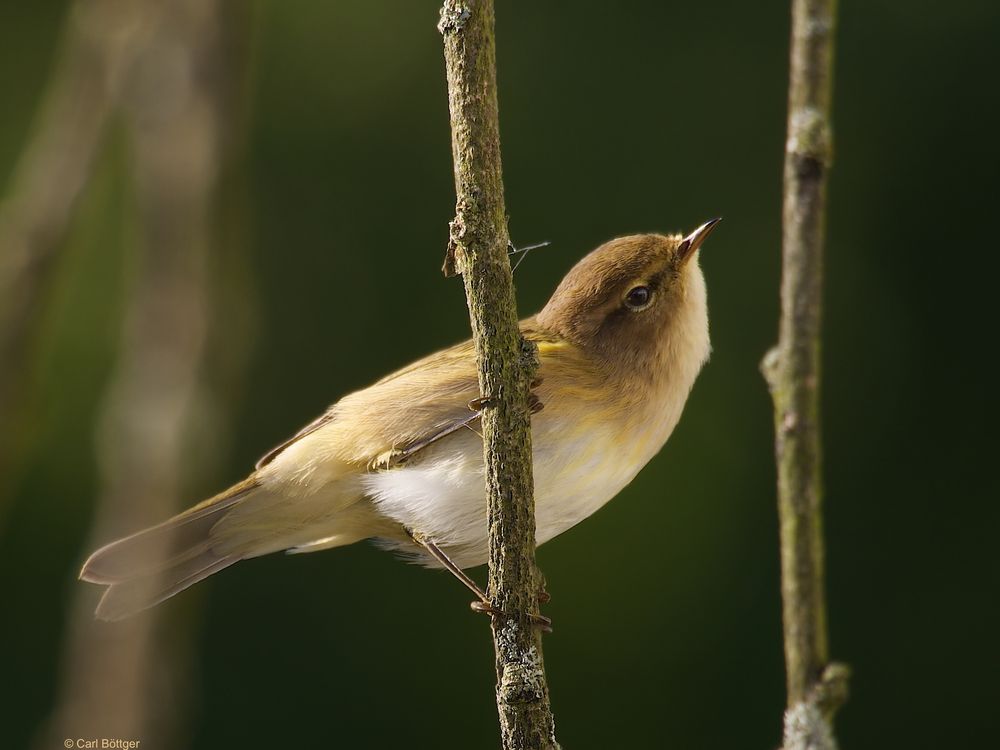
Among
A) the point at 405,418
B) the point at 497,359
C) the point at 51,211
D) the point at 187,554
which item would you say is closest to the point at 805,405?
the point at 497,359

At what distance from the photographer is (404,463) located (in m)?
2.99

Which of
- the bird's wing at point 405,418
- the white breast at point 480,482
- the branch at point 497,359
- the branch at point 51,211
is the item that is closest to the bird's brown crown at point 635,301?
the bird's wing at point 405,418

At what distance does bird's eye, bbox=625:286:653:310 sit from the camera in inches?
131

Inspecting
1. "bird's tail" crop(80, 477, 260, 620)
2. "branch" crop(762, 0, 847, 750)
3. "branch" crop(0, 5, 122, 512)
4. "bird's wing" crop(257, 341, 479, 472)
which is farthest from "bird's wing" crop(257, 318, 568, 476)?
"branch" crop(0, 5, 122, 512)

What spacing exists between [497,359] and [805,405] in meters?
0.59

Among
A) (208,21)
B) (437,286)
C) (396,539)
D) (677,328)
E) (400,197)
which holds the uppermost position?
(400,197)

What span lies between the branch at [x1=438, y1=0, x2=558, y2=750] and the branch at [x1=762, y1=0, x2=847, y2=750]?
0.47 meters

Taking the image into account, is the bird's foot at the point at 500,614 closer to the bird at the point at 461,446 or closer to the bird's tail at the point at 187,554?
the bird at the point at 461,446

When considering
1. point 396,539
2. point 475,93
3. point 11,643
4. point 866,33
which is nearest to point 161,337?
point 475,93

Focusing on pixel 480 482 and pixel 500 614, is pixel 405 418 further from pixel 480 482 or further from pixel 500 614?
pixel 500 614

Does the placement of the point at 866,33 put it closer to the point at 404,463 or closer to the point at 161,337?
the point at 404,463

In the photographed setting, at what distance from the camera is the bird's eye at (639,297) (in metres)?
3.33

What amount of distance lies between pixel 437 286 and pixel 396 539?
2437 mm

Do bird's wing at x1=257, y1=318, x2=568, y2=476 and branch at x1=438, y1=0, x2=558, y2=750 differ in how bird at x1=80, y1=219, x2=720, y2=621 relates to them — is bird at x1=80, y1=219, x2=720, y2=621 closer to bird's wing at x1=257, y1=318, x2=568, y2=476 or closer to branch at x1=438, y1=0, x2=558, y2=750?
bird's wing at x1=257, y1=318, x2=568, y2=476
